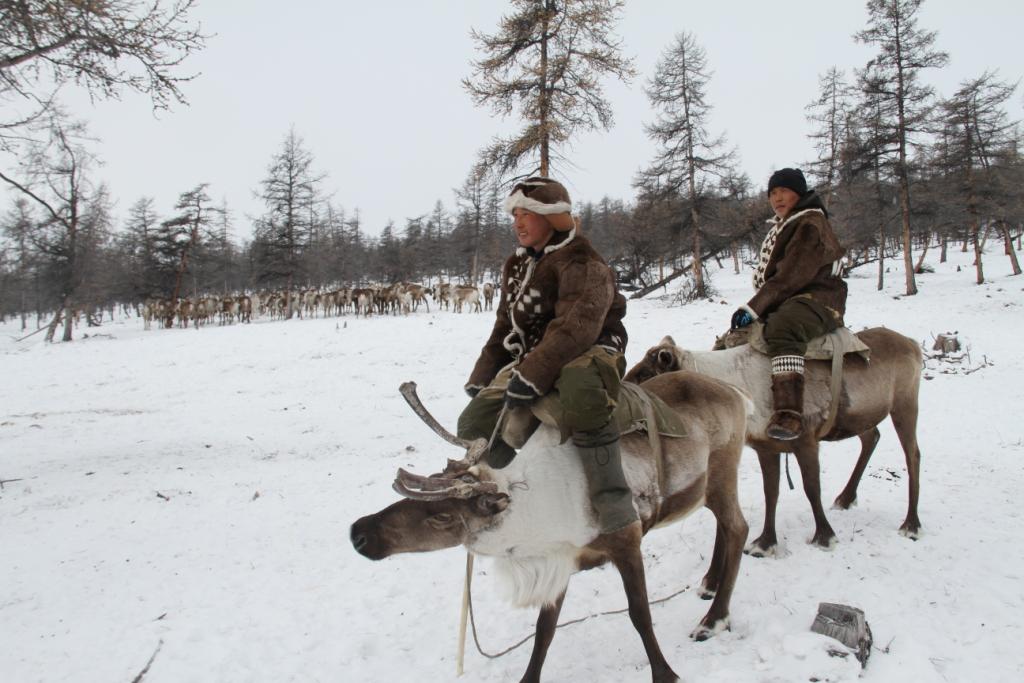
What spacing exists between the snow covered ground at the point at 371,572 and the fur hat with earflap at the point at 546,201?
251 cm

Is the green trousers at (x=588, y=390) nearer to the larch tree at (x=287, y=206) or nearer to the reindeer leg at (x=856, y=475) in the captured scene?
the reindeer leg at (x=856, y=475)

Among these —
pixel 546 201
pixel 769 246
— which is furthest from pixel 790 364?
pixel 546 201

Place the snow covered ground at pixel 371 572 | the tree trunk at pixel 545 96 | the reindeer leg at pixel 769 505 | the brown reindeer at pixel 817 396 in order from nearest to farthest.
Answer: the snow covered ground at pixel 371 572 → the brown reindeer at pixel 817 396 → the reindeer leg at pixel 769 505 → the tree trunk at pixel 545 96

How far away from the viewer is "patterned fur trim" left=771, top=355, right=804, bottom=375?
12.3ft

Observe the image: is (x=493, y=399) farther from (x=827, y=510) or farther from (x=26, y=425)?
(x=26, y=425)

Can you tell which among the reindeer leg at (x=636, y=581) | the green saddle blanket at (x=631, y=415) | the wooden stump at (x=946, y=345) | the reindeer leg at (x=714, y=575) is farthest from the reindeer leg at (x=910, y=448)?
the wooden stump at (x=946, y=345)

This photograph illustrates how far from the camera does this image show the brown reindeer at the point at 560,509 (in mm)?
2328

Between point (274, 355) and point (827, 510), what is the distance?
59.0 ft

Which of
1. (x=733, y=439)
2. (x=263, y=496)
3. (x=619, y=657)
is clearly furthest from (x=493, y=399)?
(x=263, y=496)

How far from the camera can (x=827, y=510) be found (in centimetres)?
499

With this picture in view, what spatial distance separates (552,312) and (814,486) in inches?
107

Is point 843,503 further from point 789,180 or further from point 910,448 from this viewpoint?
point 789,180

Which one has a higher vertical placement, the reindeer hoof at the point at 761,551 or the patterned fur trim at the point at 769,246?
the patterned fur trim at the point at 769,246

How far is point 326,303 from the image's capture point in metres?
38.2
